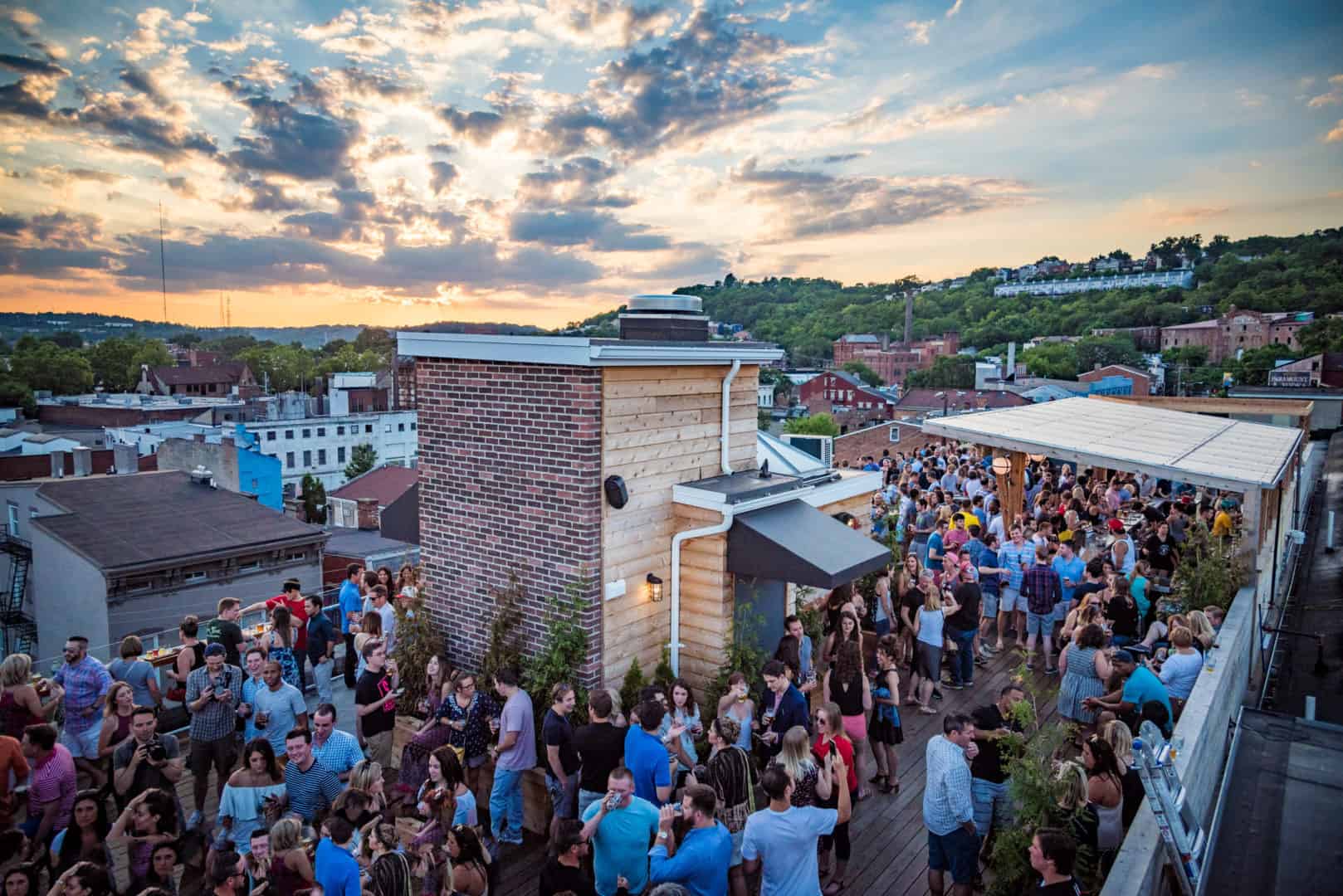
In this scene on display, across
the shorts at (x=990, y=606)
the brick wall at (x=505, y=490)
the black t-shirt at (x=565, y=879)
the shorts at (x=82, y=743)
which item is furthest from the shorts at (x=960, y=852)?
the shorts at (x=82, y=743)

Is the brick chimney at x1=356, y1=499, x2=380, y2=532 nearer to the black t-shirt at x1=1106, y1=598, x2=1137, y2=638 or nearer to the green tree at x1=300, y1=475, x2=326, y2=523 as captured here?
the green tree at x1=300, y1=475, x2=326, y2=523

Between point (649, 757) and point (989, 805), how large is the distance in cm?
253

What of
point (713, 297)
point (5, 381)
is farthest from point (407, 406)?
point (713, 297)

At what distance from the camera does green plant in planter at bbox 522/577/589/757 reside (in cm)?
700

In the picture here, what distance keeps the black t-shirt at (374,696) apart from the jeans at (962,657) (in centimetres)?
631

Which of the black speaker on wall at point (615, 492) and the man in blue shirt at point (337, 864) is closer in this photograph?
the man in blue shirt at point (337, 864)

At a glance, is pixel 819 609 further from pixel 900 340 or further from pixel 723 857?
pixel 900 340

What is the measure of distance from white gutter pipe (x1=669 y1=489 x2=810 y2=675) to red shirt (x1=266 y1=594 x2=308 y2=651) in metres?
4.36

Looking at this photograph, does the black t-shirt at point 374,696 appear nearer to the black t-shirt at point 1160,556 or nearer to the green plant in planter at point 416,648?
the green plant in planter at point 416,648

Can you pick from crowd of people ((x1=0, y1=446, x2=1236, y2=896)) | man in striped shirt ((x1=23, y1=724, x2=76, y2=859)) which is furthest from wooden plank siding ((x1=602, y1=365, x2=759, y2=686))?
man in striped shirt ((x1=23, y1=724, x2=76, y2=859))

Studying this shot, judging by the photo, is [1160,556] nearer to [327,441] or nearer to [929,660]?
[929,660]

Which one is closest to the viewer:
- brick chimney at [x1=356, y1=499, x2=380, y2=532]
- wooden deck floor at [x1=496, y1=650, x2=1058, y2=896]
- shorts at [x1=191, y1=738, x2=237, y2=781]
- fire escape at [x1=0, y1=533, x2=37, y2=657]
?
wooden deck floor at [x1=496, y1=650, x2=1058, y2=896]

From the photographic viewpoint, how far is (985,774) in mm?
5605

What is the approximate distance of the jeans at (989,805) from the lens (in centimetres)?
562
